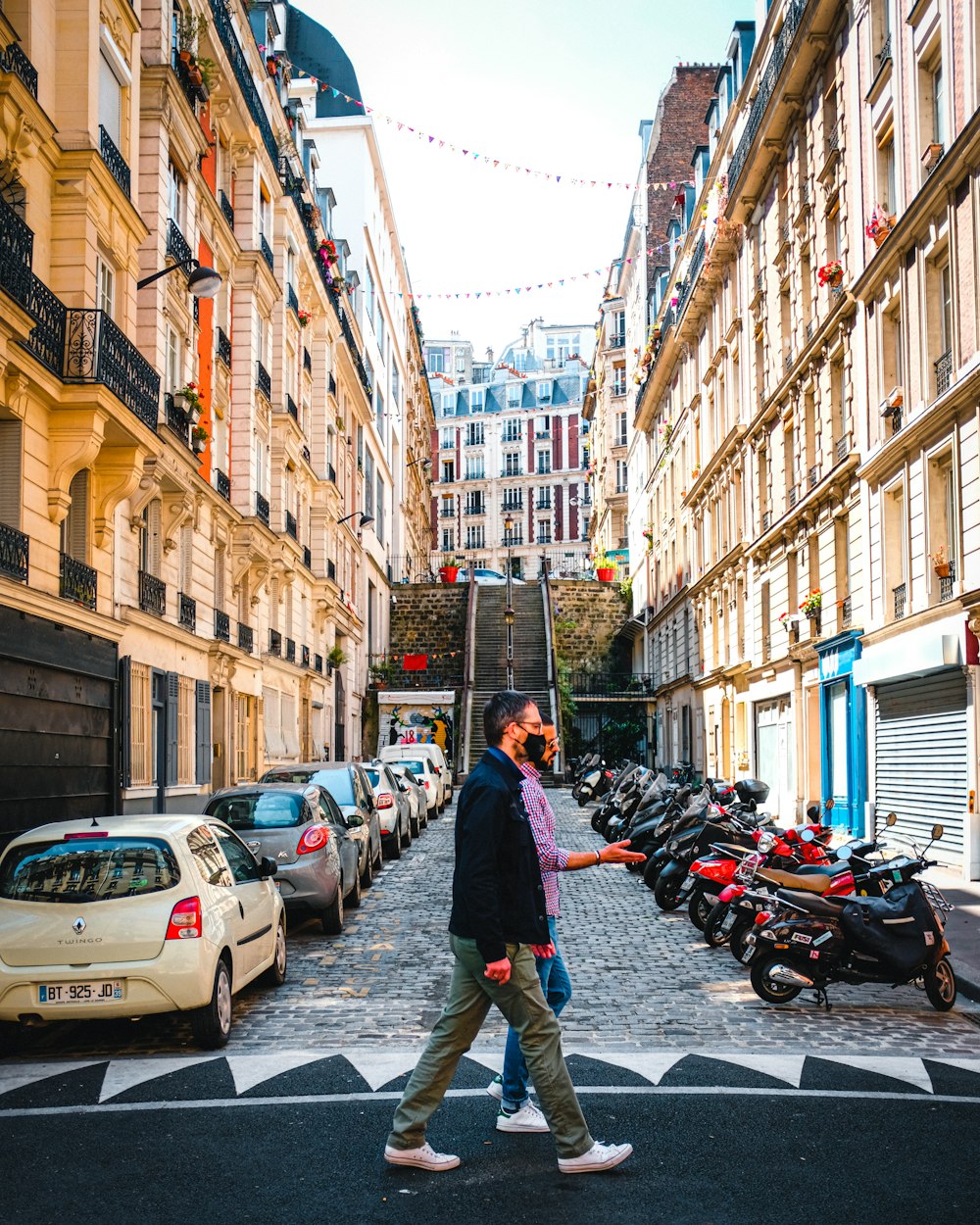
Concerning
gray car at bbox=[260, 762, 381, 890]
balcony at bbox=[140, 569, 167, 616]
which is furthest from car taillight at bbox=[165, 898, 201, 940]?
balcony at bbox=[140, 569, 167, 616]

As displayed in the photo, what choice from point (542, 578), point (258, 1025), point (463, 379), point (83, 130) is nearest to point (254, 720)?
point (83, 130)

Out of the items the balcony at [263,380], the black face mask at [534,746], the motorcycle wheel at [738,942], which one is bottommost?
the motorcycle wheel at [738,942]

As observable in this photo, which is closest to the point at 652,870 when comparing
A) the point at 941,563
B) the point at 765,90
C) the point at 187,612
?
the point at 941,563

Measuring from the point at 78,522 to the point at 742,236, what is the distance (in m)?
21.5

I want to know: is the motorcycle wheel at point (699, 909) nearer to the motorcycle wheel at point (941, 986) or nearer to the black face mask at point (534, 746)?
the motorcycle wheel at point (941, 986)

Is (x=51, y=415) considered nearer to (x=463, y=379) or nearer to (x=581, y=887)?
(x=581, y=887)

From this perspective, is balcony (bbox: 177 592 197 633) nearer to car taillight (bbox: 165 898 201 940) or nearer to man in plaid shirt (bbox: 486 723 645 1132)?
car taillight (bbox: 165 898 201 940)

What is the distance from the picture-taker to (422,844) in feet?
76.8

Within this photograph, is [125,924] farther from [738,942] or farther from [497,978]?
[738,942]

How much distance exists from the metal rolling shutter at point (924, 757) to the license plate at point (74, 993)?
11.7 meters

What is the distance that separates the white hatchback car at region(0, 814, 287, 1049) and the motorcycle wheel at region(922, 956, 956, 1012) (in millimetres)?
4655

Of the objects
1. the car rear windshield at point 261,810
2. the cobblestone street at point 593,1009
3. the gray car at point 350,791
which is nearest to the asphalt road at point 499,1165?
the cobblestone street at point 593,1009

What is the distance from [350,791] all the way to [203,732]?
7203mm

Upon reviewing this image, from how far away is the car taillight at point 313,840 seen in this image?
12258mm
